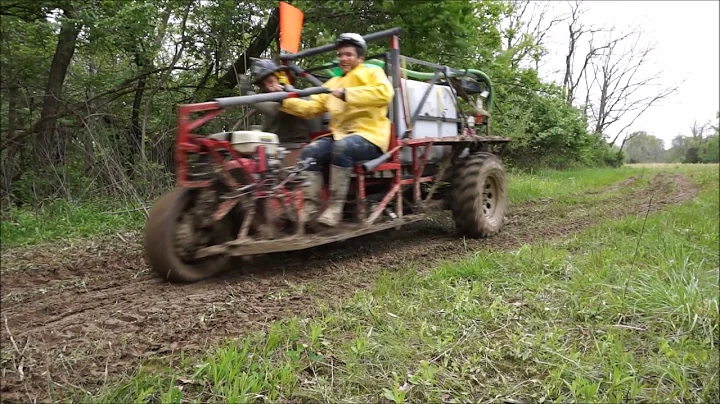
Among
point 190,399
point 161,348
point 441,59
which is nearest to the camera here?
point 190,399

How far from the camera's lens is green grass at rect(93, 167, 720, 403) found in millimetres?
2230

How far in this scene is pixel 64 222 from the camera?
5.55 metres

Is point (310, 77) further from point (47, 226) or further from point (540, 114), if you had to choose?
point (540, 114)

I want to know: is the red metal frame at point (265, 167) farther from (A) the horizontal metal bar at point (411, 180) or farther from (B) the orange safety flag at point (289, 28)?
(B) the orange safety flag at point (289, 28)

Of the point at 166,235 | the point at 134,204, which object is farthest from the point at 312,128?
the point at 134,204

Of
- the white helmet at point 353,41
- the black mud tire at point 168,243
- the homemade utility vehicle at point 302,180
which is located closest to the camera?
the black mud tire at point 168,243

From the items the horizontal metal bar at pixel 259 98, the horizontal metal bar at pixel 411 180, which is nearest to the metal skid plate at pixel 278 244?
the horizontal metal bar at pixel 411 180

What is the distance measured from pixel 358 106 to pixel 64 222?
11.9 ft

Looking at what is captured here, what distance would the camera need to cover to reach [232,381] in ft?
7.30

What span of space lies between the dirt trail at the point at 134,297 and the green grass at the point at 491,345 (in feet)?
0.83

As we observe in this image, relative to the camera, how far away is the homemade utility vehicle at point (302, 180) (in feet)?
11.8

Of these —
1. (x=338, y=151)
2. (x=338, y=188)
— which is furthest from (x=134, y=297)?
(x=338, y=151)

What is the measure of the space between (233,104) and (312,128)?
4.76 feet

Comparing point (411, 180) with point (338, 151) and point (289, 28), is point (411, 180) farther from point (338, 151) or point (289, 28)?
point (289, 28)
